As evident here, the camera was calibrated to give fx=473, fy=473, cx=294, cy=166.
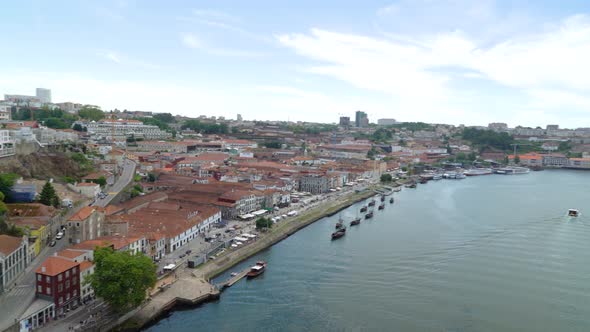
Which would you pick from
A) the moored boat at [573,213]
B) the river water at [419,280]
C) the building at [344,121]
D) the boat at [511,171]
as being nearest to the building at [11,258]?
the river water at [419,280]

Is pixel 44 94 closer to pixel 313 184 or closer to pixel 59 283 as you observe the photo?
pixel 313 184

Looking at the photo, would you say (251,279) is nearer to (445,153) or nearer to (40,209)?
(40,209)

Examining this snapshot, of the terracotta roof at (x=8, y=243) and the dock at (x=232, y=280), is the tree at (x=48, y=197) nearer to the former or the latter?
the terracotta roof at (x=8, y=243)

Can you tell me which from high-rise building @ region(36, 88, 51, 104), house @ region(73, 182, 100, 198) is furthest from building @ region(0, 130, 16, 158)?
high-rise building @ region(36, 88, 51, 104)

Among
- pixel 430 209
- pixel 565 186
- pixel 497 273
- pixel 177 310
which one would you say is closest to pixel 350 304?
pixel 177 310

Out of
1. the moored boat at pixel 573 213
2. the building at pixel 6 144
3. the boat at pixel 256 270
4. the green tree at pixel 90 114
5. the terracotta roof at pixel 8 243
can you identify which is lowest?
the boat at pixel 256 270

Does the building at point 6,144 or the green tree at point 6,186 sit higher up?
the building at point 6,144
